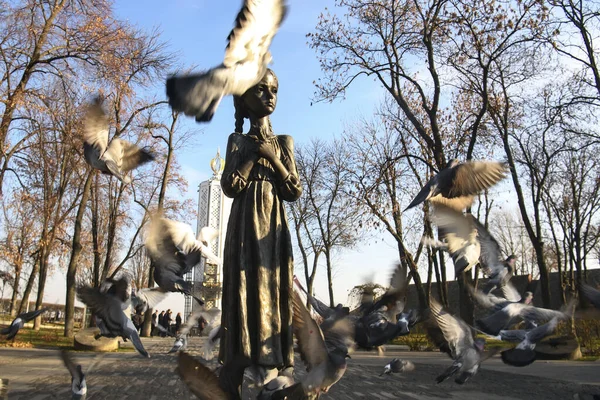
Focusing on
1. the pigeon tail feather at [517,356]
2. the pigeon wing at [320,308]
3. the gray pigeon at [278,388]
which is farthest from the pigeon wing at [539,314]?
the gray pigeon at [278,388]

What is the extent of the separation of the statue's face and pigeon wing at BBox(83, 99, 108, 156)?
10.5 feet

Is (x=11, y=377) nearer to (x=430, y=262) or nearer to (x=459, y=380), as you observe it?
(x=459, y=380)

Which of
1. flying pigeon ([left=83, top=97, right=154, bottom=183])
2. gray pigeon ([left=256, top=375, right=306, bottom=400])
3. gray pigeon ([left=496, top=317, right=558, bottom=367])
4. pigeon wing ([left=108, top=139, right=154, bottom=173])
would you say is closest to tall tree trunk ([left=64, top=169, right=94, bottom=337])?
flying pigeon ([left=83, top=97, right=154, bottom=183])

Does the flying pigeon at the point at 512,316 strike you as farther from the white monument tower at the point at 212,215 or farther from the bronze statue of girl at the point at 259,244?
the white monument tower at the point at 212,215

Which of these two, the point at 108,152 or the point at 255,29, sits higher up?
the point at 108,152

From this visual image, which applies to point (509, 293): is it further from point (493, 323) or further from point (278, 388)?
point (278, 388)

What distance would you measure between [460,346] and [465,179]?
2442mm

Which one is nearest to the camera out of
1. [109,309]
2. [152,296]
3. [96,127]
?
[109,309]

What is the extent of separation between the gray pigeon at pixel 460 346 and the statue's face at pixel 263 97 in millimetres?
3840

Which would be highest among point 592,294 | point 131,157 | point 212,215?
point 212,215

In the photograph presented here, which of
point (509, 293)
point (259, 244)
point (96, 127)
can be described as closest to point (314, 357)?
point (259, 244)

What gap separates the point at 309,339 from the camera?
161 inches

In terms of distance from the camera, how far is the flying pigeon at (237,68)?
3338 millimetres

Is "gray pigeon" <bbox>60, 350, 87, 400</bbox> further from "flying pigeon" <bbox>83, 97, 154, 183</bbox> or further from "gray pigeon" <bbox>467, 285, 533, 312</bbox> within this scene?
"gray pigeon" <bbox>467, 285, 533, 312</bbox>
